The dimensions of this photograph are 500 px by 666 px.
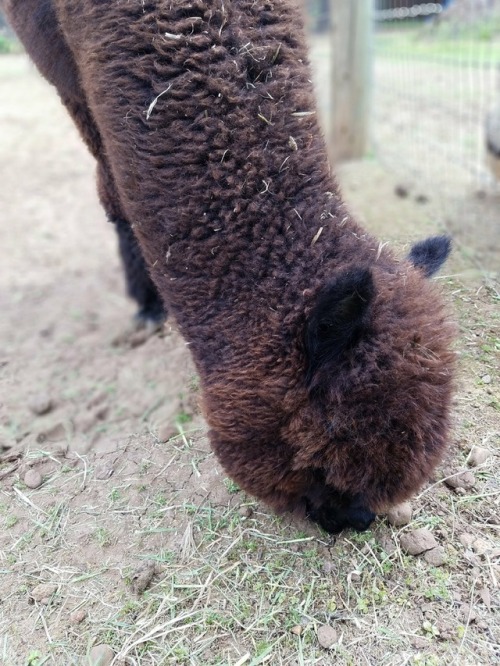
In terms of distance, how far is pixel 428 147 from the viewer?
834 centimetres

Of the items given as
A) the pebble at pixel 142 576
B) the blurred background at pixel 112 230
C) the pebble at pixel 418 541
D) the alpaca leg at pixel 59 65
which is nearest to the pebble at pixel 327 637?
the pebble at pixel 418 541

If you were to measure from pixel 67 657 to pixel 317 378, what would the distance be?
59.8 inches

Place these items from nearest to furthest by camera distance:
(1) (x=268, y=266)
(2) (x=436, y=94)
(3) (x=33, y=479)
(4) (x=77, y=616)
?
(1) (x=268, y=266) < (4) (x=77, y=616) < (3) (x=33, y=479) < (2) (x=436, y=94)

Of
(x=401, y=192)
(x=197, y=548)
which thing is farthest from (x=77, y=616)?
(x=401, y=192)

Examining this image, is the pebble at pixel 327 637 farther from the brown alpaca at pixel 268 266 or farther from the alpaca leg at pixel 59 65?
the alpaca leg at pixel 59 65

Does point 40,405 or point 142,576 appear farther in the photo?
point 40,405

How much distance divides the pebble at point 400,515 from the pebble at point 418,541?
0.05m

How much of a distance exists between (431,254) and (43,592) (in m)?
2.27

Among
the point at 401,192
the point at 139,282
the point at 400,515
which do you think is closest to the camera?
the point at 400,515

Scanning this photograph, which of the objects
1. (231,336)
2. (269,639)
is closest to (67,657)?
(269,639)

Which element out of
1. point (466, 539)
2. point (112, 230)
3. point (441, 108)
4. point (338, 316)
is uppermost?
point (338, 316)

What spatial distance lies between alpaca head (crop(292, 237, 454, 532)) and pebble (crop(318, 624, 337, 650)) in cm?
54

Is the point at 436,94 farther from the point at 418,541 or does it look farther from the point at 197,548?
the point at 197,548

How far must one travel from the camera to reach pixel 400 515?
94.3 inches
